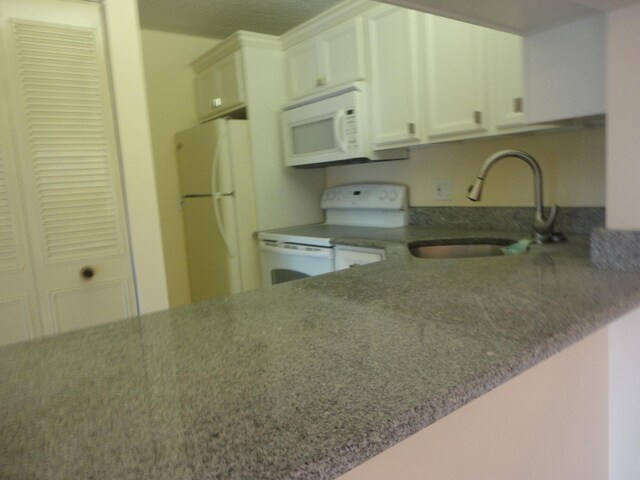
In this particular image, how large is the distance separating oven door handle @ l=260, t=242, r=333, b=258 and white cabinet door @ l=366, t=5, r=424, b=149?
663mm

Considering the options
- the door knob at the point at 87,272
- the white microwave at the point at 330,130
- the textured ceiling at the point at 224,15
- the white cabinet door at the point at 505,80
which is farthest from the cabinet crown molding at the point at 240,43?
the door knob at the point at 87,272

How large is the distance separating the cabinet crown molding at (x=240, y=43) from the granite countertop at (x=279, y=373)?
7.31 ft

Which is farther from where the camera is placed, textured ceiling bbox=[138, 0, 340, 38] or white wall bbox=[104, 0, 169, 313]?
textured ceiling bbox=[138, 0, 340, 38]

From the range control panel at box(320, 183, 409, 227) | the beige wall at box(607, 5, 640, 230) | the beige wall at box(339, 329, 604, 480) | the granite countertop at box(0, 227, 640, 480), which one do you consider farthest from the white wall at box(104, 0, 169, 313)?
the beige wall at box(607, 5, 640, 230)

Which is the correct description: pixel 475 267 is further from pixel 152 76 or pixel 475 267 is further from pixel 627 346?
pixel 152 76

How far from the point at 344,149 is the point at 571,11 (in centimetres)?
148

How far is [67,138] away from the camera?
1960mm

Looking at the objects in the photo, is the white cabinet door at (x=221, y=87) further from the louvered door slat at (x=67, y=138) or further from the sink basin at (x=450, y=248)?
the sink basin at (x=450, y=248)

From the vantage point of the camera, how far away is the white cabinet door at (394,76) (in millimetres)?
2186

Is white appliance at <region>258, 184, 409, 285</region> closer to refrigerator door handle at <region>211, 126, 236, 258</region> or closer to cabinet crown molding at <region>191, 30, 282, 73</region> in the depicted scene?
refrigerator door handle at <region>211, 126, 236, 258</region>

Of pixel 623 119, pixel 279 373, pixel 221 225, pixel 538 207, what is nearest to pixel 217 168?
pixel 221 225

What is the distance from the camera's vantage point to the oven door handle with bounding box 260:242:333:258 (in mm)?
2447

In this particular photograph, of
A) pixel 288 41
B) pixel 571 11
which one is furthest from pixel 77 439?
pixel 288 41

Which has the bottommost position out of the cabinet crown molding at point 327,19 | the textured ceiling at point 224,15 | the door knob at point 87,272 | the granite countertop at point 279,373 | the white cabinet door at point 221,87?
the door knob at point 87,272
